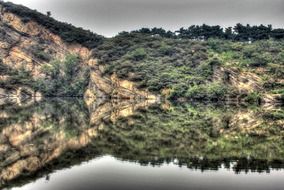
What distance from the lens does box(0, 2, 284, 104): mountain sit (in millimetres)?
85562

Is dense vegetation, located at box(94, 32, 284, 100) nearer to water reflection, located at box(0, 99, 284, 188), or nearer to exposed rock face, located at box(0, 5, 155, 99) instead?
exposed rock face, located at box(0, 5, 155, 99)

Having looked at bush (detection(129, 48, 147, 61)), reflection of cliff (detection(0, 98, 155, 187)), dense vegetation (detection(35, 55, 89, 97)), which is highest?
bush (detection(129, 48, 147, 61))

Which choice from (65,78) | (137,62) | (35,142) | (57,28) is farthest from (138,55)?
(35,142)

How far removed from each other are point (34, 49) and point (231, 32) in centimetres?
5499

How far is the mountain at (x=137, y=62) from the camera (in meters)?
85.6

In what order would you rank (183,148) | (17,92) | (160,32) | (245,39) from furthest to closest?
(160,32) < (245,39) < (17,92) < (183,148)

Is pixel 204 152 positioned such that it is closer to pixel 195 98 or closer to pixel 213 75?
pixel 195 98

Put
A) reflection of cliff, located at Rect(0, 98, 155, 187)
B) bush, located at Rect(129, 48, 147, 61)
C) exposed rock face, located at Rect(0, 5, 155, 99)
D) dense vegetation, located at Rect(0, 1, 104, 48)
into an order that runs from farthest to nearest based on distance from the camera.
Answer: dense vegetation, located at Rect(0, 1, 104, 48), exposed rock face, located at Rect(0, 5, 155, 99), bush, located at Rect(129, 48, 147, 61), reflection of cliff, located at Rect(0, 98, 155, 187)

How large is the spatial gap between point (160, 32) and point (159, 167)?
117881mm

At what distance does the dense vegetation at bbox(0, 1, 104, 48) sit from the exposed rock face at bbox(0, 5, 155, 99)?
1.20 m

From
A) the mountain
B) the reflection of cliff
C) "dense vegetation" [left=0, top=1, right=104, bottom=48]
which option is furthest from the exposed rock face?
the reflection of cliff

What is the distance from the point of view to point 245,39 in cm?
12194

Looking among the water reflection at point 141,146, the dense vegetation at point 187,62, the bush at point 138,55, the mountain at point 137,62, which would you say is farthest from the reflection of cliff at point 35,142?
the bush at point 138,55

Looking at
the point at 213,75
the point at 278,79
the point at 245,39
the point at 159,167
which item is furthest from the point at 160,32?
the point at 159,167
